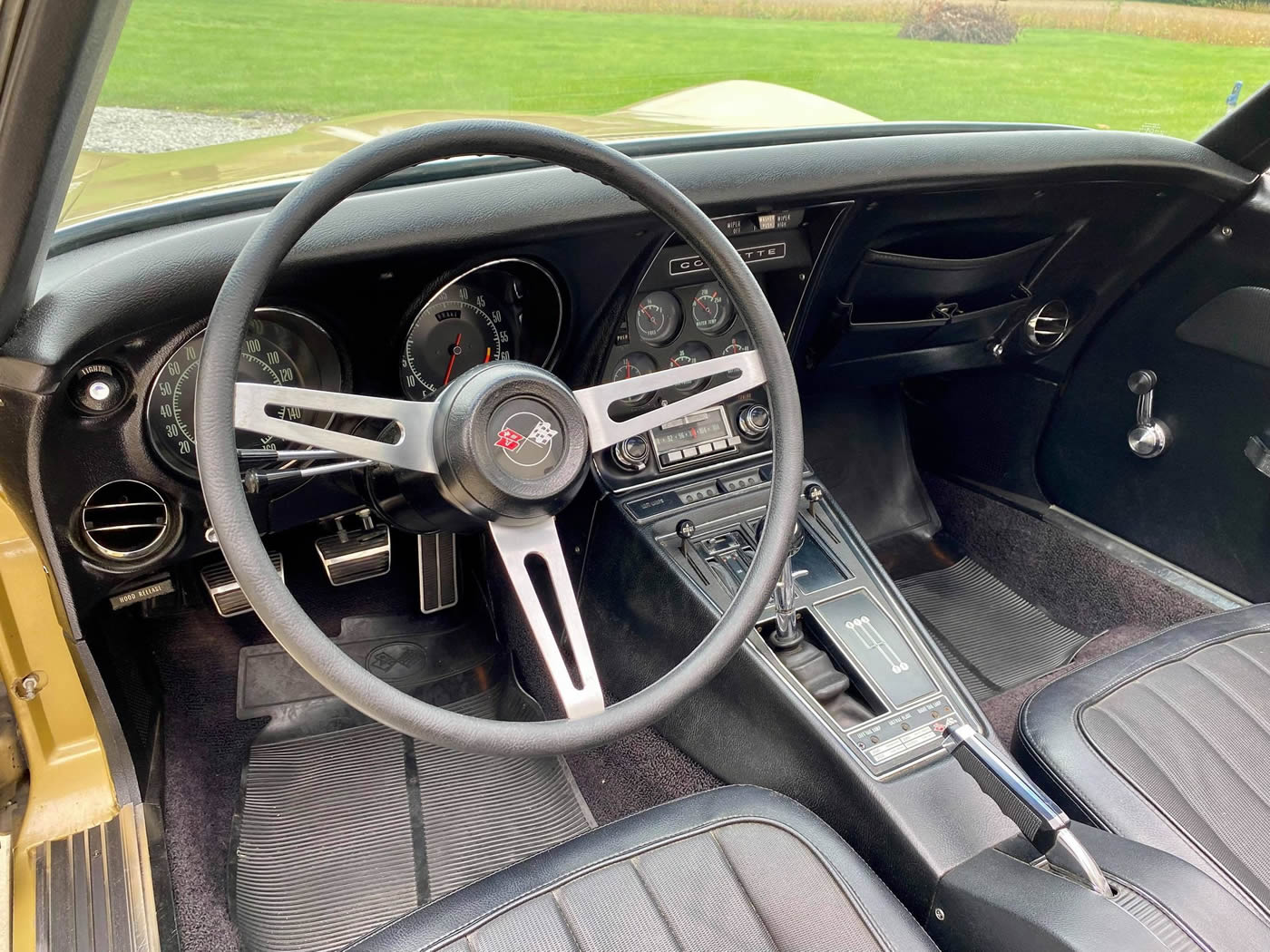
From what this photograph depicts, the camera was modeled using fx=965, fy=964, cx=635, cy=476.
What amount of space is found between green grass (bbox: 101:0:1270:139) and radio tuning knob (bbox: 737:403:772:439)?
2.05ft

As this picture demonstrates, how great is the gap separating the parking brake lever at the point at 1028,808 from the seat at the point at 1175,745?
0.19 m

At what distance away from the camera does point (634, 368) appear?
1880 millimetres

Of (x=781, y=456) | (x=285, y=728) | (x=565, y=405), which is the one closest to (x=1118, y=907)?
(x=781, y=456)

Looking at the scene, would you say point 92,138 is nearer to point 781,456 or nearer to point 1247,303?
point 781,456

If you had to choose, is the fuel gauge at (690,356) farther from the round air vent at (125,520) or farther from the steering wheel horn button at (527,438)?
the round air vent at (125,520)

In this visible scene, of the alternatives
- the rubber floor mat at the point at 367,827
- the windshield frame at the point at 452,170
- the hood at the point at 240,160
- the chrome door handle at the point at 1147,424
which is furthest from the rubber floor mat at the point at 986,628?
the hood at the point at 240,160

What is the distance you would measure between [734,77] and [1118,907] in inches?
57.5

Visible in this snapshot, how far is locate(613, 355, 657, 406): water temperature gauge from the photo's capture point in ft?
6.06

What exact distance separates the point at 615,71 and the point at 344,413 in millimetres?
830

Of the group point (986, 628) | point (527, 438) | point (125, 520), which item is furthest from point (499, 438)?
point (986, 628)

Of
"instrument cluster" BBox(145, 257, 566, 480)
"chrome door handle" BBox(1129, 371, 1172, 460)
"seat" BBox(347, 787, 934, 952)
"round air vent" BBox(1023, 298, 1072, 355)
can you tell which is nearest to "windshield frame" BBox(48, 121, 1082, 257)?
"instrument cluster" BBox(145, 257, 566, 480)

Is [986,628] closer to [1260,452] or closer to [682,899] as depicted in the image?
[1260,452]

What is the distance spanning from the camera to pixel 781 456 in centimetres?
127

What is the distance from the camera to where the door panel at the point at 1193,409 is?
6.64 feet
